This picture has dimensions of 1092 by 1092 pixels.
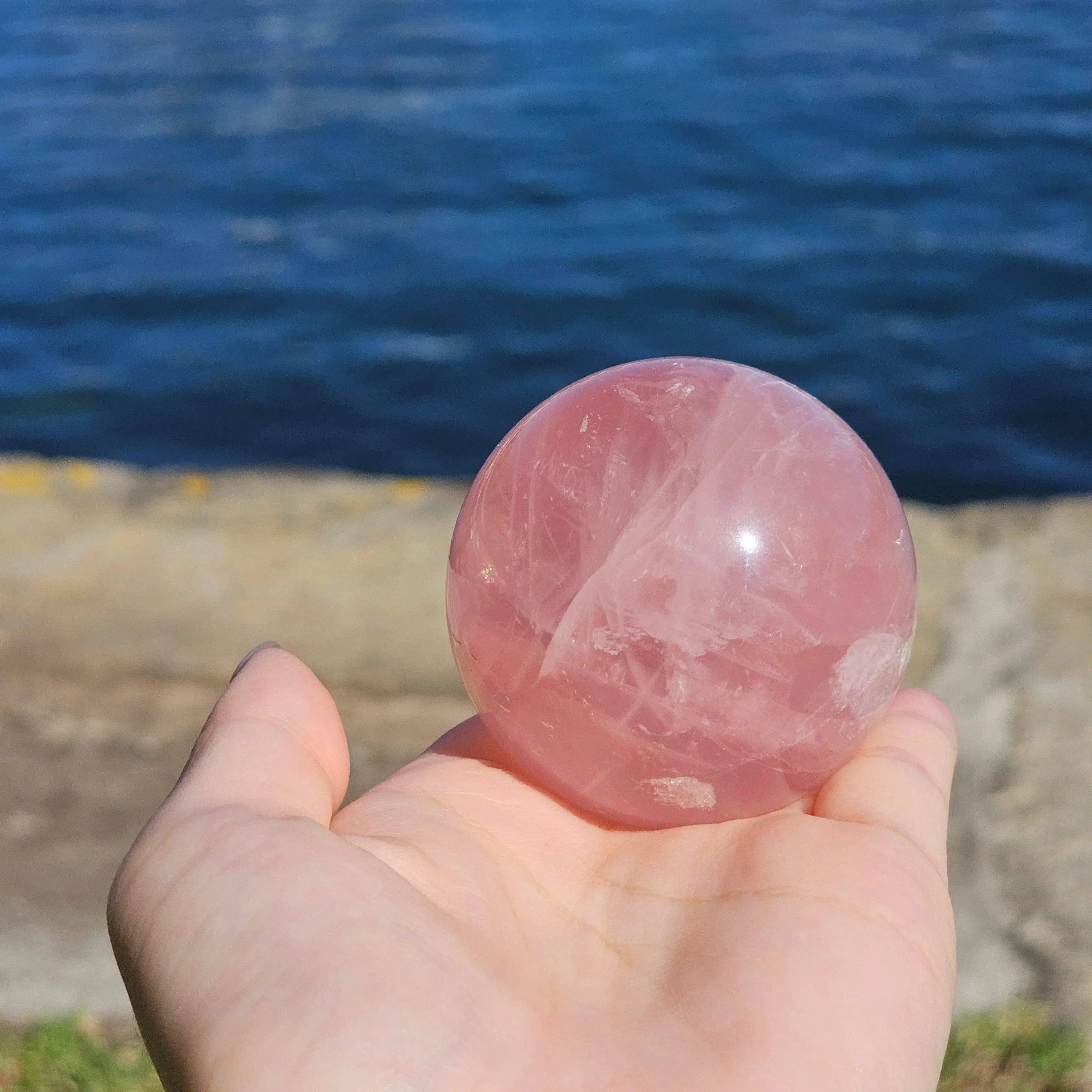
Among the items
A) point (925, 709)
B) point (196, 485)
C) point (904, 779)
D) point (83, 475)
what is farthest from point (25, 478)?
point (904, 779)

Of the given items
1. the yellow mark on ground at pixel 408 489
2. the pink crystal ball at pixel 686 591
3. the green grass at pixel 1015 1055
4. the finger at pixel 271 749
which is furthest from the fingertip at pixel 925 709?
the yellow mark on ground at pixel 408 489

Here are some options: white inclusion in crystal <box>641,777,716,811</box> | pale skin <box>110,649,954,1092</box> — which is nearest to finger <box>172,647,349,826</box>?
pale skin <box>110,649,954,1092</box>

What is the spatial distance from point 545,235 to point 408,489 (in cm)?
334

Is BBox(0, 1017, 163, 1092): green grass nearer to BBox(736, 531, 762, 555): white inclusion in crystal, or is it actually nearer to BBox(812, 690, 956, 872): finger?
BBox(812, 690, 956, 872): finger

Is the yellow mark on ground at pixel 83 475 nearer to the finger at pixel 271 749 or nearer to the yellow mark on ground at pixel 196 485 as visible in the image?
the yellow mark on ground at pixel 196 485

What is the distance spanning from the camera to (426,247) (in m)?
7.79

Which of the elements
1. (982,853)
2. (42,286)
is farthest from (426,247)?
(982,853)

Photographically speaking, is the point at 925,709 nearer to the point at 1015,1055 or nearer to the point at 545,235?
the point at 1015,1055

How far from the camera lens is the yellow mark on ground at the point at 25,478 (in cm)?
497

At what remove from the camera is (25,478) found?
16.5 ft

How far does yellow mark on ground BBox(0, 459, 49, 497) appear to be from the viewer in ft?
16.3

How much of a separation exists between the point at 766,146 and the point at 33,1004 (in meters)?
7.13

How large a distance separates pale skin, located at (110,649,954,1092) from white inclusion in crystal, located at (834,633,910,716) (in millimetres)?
134

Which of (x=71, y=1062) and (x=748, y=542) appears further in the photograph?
(x=71, y=1062)
